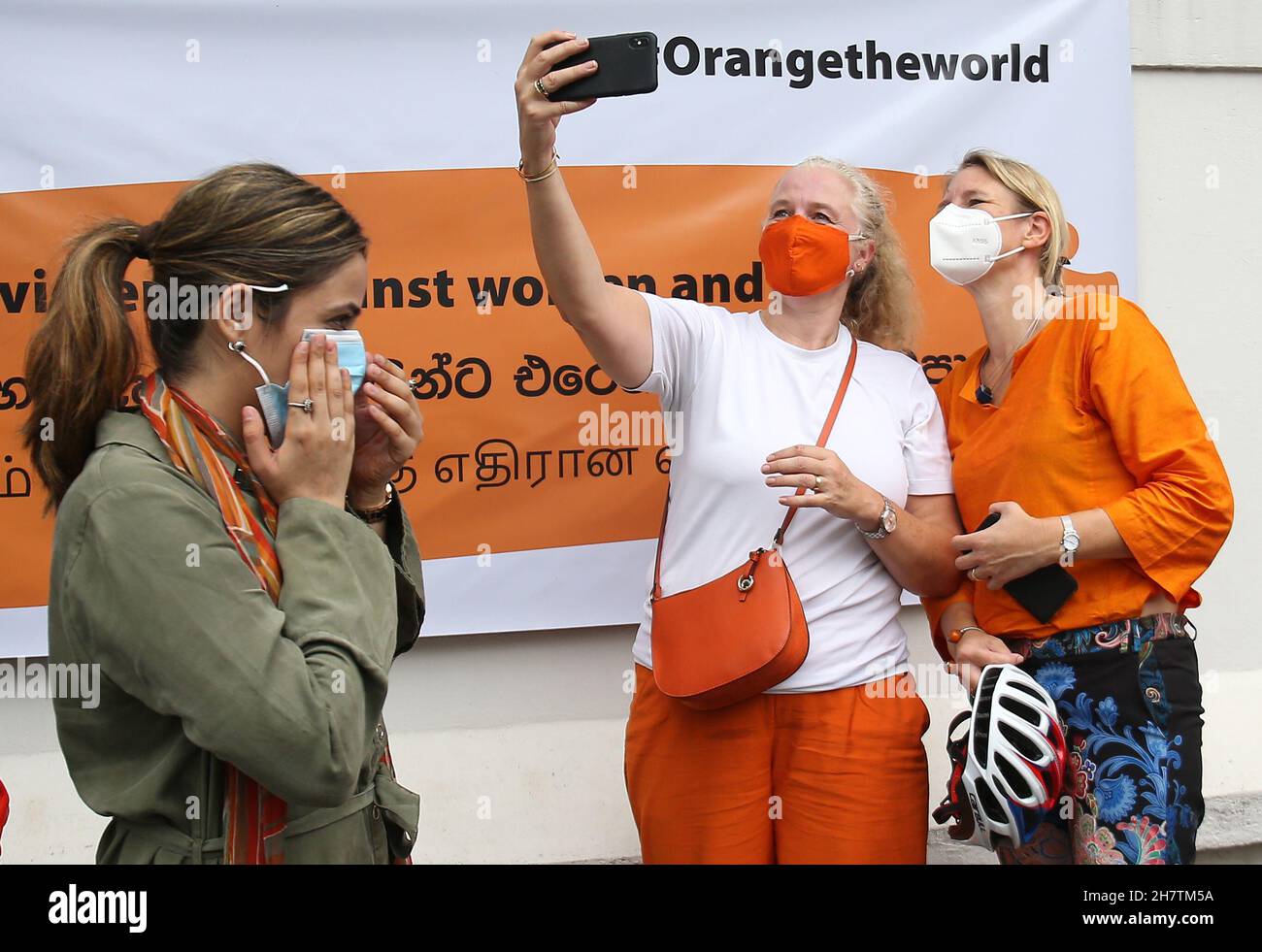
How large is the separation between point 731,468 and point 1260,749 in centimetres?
246

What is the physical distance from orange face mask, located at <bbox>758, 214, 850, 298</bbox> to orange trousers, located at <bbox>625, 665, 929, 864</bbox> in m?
0.88

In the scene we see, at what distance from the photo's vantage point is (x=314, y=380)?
162 cm

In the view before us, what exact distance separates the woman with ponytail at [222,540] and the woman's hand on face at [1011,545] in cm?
125

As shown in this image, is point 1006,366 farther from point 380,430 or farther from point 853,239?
point 380,430

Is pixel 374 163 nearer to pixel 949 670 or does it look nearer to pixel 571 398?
pixel 571 398

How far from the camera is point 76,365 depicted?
1.54 meters

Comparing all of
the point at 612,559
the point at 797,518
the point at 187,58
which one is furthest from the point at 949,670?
the point at 187,58

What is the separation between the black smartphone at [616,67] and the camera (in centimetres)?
201

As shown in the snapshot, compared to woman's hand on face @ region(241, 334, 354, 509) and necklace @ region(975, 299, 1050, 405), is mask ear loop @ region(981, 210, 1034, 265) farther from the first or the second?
woman's hand on face @ region(241, 334, 354, 509)

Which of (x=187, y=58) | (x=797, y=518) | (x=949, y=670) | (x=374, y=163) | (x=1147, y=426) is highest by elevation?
(x=187, y=58)

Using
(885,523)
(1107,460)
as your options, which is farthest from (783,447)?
(1107,460)

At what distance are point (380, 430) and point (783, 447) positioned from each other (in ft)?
3.01

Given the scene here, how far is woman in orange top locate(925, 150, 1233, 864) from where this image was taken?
7.50ft

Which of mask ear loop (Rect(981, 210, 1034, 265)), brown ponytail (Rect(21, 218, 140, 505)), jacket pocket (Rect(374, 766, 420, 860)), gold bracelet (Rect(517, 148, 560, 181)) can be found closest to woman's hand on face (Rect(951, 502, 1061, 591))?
mask ear loop (Rect(981, 210, 1034, 265))
